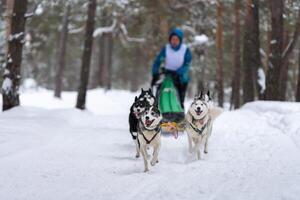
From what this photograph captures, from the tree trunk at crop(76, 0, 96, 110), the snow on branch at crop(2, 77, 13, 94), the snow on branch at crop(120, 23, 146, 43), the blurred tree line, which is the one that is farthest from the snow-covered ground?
the snow on branch at crop(120, 23, 146, 43)

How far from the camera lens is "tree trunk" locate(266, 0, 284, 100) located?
1377cm

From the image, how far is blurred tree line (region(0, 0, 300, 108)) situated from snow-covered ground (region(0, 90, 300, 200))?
10.6 feet

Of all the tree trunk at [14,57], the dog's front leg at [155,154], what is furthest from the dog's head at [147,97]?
the tree trunk at [14,57]

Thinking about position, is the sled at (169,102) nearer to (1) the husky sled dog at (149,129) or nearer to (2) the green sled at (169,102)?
(2) the green sled at (169,102)

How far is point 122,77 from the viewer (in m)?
42.7

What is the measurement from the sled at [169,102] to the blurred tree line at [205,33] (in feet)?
9.02

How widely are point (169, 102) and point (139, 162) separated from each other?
297 cm

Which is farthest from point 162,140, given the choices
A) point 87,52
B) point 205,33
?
point 205,33

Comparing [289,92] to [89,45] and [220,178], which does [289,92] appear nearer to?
[89,45]

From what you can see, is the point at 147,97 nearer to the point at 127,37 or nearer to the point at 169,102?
the point at 169,102

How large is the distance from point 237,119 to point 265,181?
6.51 meters

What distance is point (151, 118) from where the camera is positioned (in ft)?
23.8

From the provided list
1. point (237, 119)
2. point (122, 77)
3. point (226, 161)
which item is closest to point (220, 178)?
point (226, 161)

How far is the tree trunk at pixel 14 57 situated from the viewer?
1218cm
